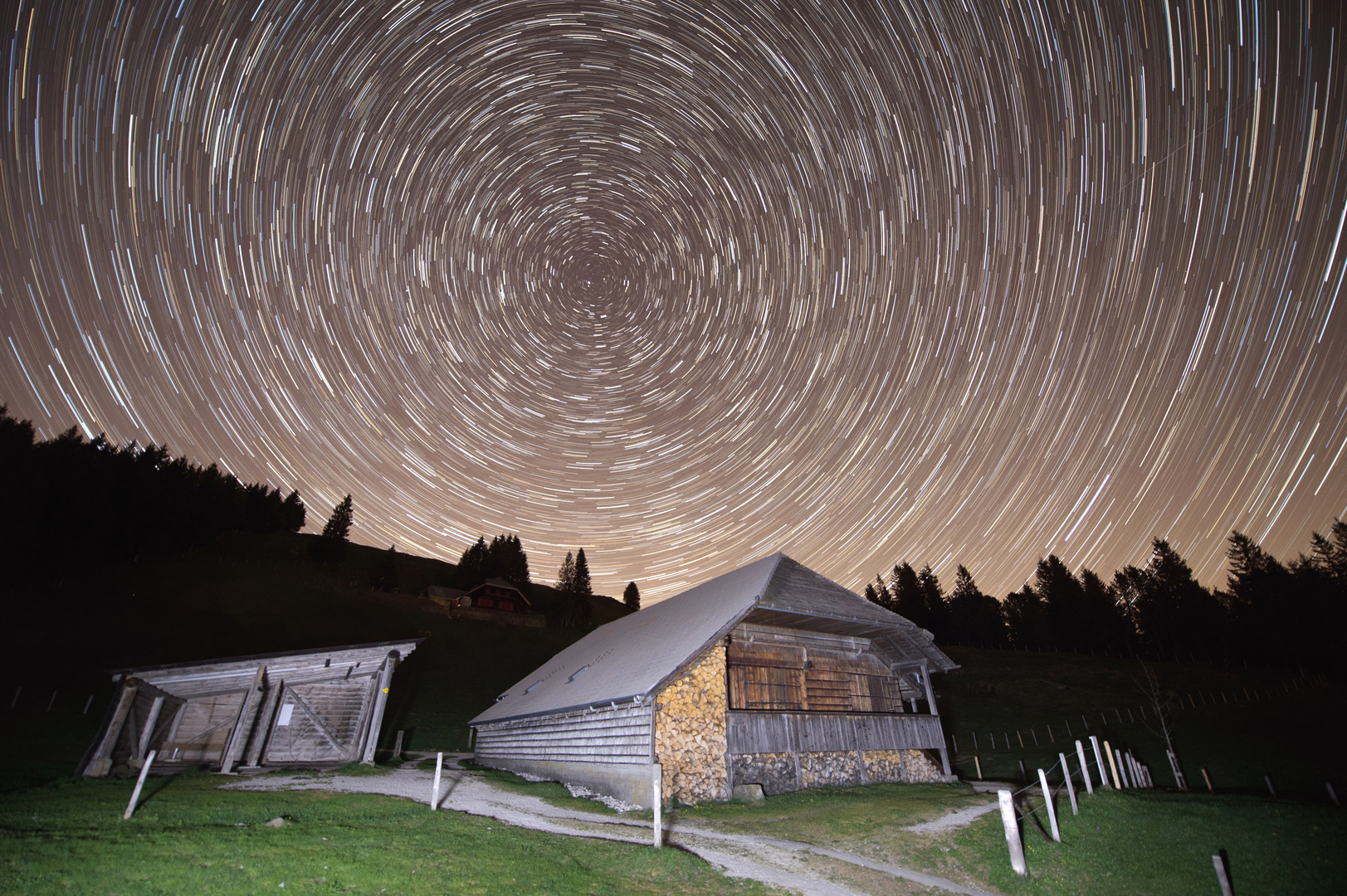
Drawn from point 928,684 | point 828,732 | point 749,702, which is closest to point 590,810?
point 749,702

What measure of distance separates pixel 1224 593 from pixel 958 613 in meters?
28.1

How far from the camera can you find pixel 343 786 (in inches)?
652

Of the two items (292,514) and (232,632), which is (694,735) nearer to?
(232,632)

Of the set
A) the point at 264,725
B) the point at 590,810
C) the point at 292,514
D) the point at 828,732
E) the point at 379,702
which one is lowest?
the point at 590,810

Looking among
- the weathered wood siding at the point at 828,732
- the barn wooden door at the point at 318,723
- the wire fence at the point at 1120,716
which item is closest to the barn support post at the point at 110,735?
the barn wooden door at the point at 318,723

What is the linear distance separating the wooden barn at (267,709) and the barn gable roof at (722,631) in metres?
5.65

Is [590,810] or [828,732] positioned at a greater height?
[828,732]

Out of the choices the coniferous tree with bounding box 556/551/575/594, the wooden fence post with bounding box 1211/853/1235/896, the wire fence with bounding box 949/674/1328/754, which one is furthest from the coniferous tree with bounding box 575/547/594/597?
the wooden fence post with bounding box 1211/853/1235/896

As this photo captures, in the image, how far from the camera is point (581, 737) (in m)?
19.8

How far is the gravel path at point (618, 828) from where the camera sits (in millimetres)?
9750

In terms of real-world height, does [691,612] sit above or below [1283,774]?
above

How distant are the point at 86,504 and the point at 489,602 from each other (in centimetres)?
4545

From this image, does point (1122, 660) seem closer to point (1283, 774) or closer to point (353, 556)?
point (1283, 774)

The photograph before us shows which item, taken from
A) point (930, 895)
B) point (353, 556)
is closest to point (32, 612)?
point (930, 895)
